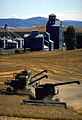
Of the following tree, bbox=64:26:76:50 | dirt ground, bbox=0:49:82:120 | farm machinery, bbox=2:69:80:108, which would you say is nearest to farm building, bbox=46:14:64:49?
tree, bbox=64:26:76:50

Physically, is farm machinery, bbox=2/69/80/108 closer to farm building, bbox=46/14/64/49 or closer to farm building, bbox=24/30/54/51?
farm building, bbox=24/30/54/51

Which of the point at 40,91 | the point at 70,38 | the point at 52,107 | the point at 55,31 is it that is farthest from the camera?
the point at 55,31

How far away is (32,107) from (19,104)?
1.62 meters

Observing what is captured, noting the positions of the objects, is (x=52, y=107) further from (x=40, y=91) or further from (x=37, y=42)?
(x=37, y=42)

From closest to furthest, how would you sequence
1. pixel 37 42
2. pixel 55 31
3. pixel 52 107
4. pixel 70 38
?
pixel 52 107, pixel 37 42, pixel 70 38, pixel 55 31

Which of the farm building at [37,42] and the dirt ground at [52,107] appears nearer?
the dirt ground at [52,107]

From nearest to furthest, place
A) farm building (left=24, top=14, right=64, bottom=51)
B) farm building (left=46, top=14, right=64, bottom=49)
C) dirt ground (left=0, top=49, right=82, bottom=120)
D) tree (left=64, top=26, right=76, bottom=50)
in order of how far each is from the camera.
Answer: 1. dirt ground (left=0, top=49, right=82, bottom=120)
2. farm building (left=24, top=14, right=64, bottom=51)
3. tree (left=64, top=26, right=76, bottom=50)
4. farm building (left=46, top=14, right=64, bottom=49)

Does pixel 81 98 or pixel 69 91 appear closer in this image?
pixel 81 98

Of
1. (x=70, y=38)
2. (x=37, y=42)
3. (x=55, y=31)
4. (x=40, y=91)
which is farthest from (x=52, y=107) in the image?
(x=55, y=31)

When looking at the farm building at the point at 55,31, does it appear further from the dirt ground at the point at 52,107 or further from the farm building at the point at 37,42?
the dirt ground at the point at 52,107

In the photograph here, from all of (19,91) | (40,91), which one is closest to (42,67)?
(19,91)

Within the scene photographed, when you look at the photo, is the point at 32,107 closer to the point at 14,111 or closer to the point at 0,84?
the point at 14,111

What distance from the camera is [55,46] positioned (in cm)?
7212

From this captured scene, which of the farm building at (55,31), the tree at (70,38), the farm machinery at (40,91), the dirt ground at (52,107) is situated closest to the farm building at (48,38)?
the farm building at (55,31)
